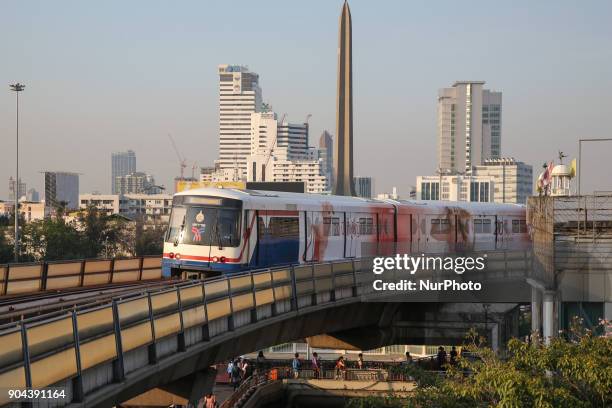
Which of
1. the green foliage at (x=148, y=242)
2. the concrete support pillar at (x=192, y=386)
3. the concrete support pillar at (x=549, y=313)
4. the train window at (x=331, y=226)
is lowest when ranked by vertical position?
the green foliage at (x=148, y=242)

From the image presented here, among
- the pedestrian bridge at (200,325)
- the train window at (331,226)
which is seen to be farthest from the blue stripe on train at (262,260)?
the pedestrian bridge at (200,325)

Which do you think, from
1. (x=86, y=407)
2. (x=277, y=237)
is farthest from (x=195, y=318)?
(x=277, y=237)

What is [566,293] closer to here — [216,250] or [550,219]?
[550,219]

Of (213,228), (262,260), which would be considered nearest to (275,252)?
(262,260)

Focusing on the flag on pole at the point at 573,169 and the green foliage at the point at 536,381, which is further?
the flag on pole at the point at 573,169

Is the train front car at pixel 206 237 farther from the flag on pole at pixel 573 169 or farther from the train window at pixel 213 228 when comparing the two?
the flag on pole at pixel 573 169

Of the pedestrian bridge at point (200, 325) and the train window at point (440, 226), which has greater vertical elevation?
the train window at point (440, 226)
